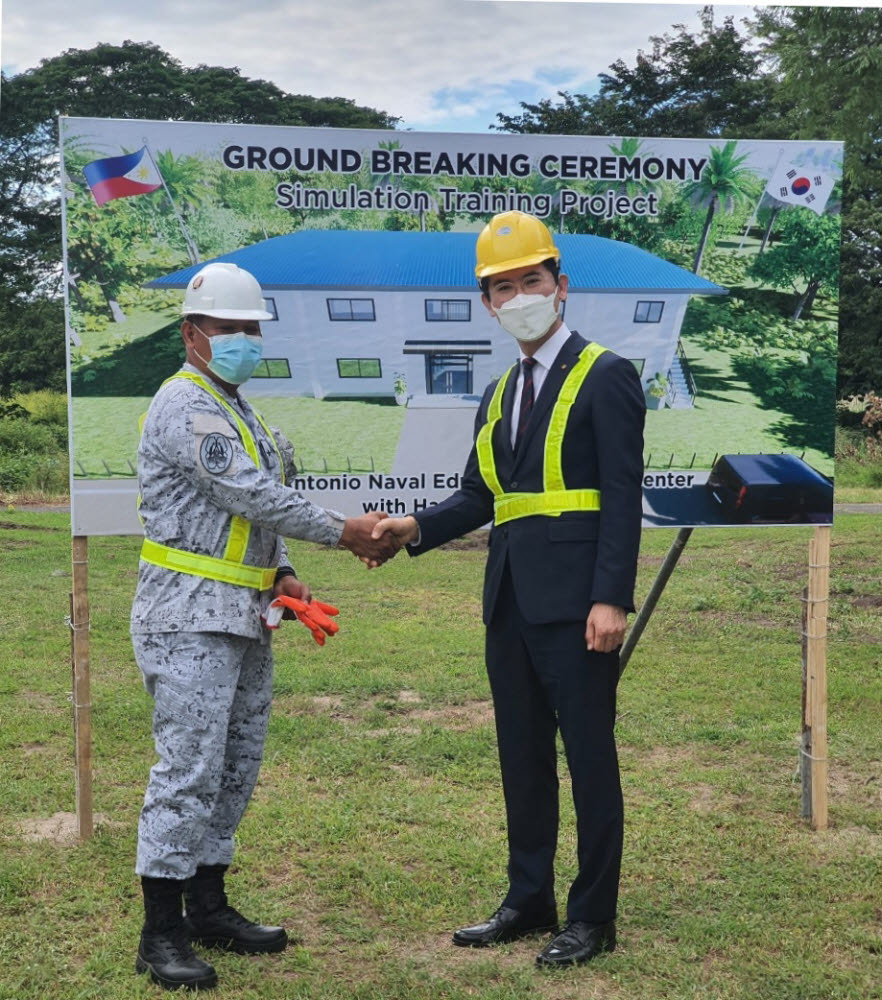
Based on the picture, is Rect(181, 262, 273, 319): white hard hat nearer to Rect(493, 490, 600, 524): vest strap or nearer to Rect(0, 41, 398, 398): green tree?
Rect(493, 490, 600, 524): vest strap

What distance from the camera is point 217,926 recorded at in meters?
3.95

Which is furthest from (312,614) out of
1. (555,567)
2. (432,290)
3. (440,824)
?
(440,824)

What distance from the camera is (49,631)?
366 inches

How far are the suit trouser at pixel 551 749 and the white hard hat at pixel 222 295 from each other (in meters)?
1.18

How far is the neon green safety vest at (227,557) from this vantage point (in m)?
3.64

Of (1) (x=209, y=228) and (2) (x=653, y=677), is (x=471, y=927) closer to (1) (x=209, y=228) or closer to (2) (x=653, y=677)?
(1) (x=209, y=228)

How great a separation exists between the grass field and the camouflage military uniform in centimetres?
57

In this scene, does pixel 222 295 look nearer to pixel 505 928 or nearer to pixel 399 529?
pixel 399 529

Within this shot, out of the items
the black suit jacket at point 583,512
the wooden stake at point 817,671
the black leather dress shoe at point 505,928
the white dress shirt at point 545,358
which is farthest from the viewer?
the wooden stake at point 817,671

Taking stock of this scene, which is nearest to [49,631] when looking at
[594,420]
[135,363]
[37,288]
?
[135,363]

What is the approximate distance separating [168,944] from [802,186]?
3.70 meters

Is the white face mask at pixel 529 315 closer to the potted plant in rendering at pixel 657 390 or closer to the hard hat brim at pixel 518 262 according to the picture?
the hard hat brim at pixel 518 262

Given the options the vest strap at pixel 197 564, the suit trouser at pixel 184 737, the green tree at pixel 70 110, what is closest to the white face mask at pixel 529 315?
the vest strap at pixel 197 564

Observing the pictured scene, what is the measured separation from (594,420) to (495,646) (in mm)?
820
